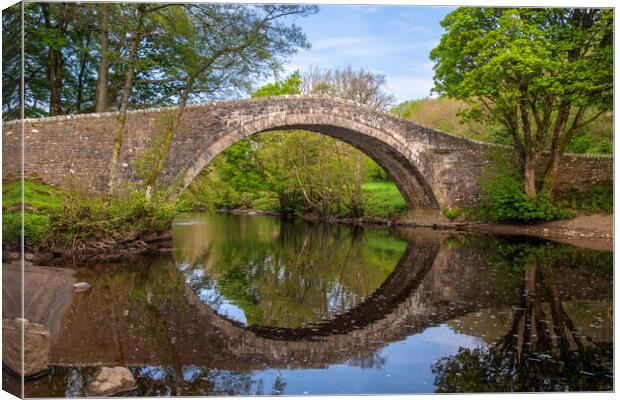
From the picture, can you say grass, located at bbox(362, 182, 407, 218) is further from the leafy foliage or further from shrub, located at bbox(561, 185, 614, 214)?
shrub, located at bbox(561, 185, 614, 214)

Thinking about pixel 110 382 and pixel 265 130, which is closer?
pixel 110 382

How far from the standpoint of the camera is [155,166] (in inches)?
538

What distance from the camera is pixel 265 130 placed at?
16.7m

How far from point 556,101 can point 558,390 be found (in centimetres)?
1257

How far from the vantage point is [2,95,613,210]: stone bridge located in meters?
13.0

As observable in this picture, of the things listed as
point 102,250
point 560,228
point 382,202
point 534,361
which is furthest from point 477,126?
point 534,361

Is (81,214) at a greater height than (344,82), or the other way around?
(344,82)

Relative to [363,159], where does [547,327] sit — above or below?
below

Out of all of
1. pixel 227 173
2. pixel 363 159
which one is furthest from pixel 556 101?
pixel 227 173

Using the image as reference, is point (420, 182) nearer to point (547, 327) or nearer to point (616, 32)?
point (547, 327)

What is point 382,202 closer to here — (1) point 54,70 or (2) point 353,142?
(2) point 353,142

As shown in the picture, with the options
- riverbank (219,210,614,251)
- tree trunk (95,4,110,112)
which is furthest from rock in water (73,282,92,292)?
riverbank (219,210,614,251)

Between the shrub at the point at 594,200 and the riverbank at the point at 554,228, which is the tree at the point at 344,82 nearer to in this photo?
the riverbank at the point at 554,228

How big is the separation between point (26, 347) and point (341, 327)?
3170mm
